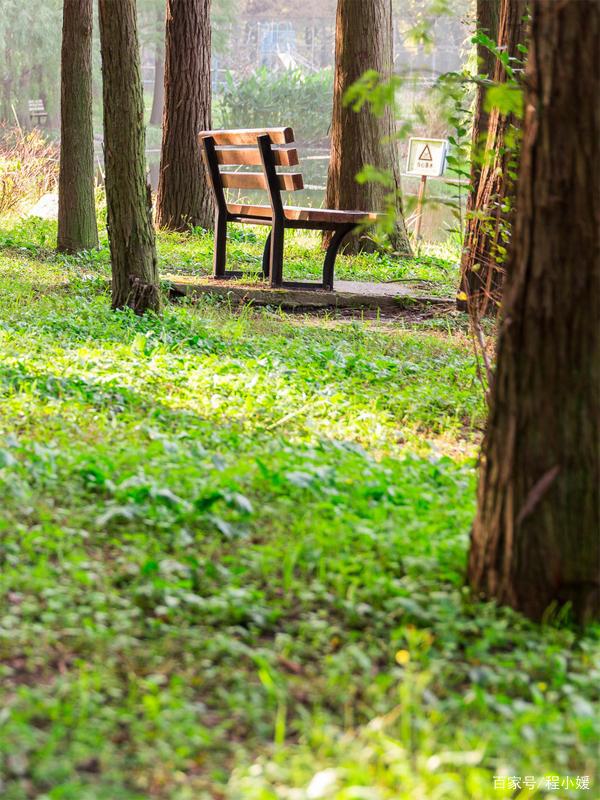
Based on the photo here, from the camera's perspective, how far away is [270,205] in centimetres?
918

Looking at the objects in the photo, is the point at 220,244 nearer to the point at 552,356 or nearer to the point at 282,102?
the point at 552,356

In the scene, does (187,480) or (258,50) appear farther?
(258,50)

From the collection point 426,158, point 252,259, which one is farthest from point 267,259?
point 426,158

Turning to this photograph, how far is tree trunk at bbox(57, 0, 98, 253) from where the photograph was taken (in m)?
A: 11.2

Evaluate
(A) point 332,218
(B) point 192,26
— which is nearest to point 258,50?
(B) point 192,26

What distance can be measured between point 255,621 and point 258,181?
22.4ft

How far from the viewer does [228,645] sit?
9.22 ft

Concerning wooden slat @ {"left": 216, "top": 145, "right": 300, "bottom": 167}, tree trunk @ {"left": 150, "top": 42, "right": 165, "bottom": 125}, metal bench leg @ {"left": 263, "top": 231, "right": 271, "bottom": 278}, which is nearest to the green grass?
metal bench leg @ {"left": 263, "top": 231, "right": 271, "bottom": 278}

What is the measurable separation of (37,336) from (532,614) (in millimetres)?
4807

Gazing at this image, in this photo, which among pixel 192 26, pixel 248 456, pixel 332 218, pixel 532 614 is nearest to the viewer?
pixel 532 614

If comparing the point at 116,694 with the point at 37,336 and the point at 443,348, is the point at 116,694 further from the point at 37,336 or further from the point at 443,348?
the point at 443,348

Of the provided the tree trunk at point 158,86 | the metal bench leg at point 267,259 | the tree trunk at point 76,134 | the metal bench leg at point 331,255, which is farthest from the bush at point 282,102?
the metal bench leg at point 331,255

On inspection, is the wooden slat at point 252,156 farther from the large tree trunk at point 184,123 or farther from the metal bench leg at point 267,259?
the large tree trunk at point 184,123

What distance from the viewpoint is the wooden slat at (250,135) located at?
28.7 feet
